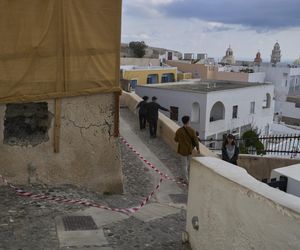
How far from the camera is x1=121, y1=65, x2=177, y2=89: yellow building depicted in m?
44.4

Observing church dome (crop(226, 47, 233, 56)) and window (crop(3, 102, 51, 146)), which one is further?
church dome (crop(226, 47, 233, 56))

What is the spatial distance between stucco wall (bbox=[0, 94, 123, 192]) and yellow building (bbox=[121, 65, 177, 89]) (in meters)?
33.9

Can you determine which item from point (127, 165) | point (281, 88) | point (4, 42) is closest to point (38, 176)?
point (4, 42)

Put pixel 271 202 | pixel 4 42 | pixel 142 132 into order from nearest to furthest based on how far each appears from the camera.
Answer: pixel 271 202
pixel 4 42
pixel 142 132

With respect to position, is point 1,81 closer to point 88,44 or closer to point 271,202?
point 88,44

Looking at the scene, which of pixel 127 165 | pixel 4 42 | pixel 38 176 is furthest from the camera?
pixel 127 165

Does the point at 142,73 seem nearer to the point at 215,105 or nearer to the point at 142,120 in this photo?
the point at 215,105

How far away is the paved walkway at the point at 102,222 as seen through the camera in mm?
5773

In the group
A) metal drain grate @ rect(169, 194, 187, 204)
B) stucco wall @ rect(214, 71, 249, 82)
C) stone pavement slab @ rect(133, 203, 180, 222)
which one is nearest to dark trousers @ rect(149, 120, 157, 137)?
metal drain grate @ rect(169, 194, 187, 204)

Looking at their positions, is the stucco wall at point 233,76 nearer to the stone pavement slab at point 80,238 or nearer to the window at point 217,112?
the window at point 217,112

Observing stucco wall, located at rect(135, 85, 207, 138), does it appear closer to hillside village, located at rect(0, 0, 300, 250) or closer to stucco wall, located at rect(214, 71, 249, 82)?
stucco wall, located at rect(214, 71, 249, 82)

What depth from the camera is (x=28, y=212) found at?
6652 millimetres

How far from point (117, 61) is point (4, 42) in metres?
2.12

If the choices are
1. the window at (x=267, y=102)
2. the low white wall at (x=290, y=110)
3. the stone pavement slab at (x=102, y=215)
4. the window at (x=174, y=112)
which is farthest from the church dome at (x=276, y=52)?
the stone pavement slab at (x=102, y=215)
